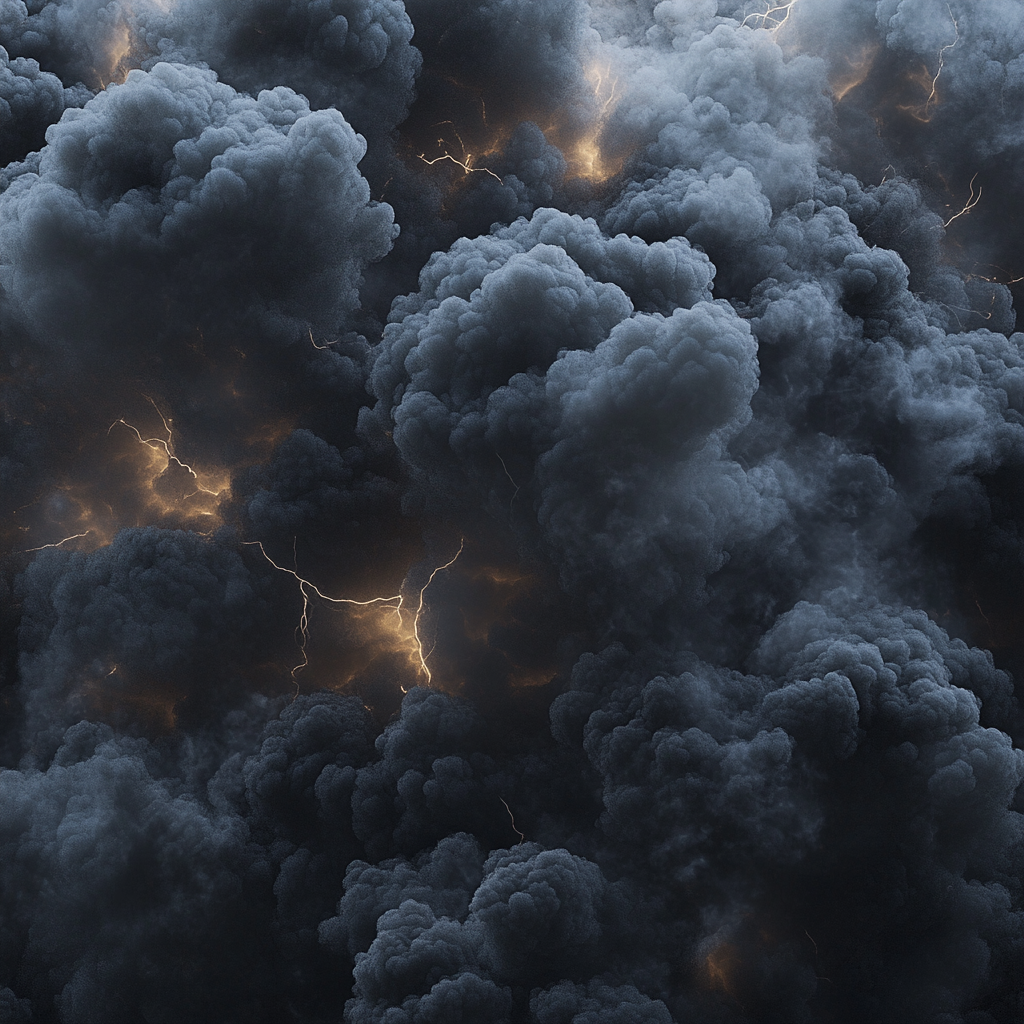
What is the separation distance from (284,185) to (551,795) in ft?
57.7

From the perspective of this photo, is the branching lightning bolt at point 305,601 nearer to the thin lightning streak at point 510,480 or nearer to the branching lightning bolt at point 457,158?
the thin lightning streak at point 510,480

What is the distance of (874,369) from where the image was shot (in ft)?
101

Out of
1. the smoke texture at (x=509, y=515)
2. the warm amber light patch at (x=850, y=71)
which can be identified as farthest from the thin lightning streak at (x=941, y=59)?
the warm amber light patch at (x=850, y=71)

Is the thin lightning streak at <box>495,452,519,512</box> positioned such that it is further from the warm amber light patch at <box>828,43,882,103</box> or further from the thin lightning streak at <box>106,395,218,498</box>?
the warm amber light patch at <box>828,43,882,103</box>

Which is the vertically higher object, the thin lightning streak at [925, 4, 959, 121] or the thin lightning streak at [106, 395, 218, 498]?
the thin lightning streak at [925, 4, 959, 121]

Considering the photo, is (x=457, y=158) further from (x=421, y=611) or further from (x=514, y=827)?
(x=514, y=827)

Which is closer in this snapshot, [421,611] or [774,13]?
[421,611]

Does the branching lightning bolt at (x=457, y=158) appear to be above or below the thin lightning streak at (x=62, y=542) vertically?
above

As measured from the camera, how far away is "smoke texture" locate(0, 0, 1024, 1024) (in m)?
24.1

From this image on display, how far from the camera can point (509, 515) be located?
1080 inches

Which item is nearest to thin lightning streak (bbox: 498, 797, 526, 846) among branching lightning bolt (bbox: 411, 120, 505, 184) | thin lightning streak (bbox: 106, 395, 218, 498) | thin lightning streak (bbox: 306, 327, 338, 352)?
thin lightning streak (bbox: 106, 395, 218, 498)

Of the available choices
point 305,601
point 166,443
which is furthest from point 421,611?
point 166,443

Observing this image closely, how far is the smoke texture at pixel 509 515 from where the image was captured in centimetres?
2414

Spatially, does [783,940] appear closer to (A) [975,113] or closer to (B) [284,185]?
(B) [284,185]
